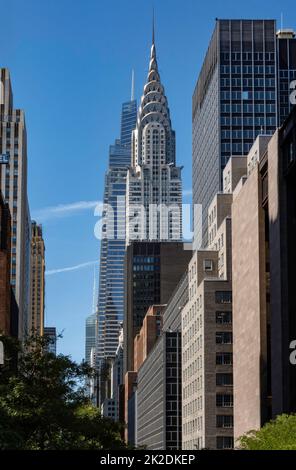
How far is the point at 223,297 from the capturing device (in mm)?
156000

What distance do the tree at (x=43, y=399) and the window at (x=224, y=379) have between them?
7927 centimetres

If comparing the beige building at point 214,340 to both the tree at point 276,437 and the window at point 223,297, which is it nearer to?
the window at point 223,297

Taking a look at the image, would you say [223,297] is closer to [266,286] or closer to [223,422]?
[223,422]

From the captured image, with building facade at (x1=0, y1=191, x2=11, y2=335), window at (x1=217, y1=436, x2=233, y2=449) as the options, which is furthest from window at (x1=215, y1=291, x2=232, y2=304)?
building facade at (x1=0, y1=191, x2=11, y2=335)

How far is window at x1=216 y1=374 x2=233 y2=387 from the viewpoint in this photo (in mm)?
155000

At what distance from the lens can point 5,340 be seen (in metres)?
70.8

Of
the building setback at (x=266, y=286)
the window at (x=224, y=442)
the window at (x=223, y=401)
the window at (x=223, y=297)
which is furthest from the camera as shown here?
the window at (x=223, y=297)

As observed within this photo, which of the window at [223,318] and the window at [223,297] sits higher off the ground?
the window at [223,297]

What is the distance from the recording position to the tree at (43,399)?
61.9 meters

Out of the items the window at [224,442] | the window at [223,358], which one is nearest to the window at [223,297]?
the window at [223,358]

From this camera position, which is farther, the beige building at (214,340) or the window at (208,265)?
A: the window at (208,265)
